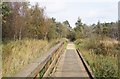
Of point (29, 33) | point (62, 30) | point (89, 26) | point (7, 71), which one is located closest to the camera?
point (7, 71)

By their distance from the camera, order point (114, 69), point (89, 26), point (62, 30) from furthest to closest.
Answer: point (89, 26), point (62, 30), point (114, 69)

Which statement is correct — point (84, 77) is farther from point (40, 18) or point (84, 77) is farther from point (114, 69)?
point (40, 18)

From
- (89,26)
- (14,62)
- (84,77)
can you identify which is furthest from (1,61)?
(89,26)

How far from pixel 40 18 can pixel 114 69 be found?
34.2m

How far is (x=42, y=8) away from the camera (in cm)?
4478

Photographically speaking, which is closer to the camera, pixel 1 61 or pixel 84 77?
pixel 1 61

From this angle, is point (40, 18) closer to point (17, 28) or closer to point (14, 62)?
point (17, 28)

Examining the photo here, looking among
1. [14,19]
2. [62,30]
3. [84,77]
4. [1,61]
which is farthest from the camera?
[62,30]

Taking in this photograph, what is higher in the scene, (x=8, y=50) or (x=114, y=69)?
(x=8, y=50)

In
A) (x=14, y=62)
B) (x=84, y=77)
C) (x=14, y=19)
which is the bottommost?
(x=84, y=77)

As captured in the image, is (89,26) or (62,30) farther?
(89,26)

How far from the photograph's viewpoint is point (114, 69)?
30.0 ft

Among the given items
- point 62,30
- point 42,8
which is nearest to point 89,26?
point 62,30

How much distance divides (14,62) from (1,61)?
46cm
